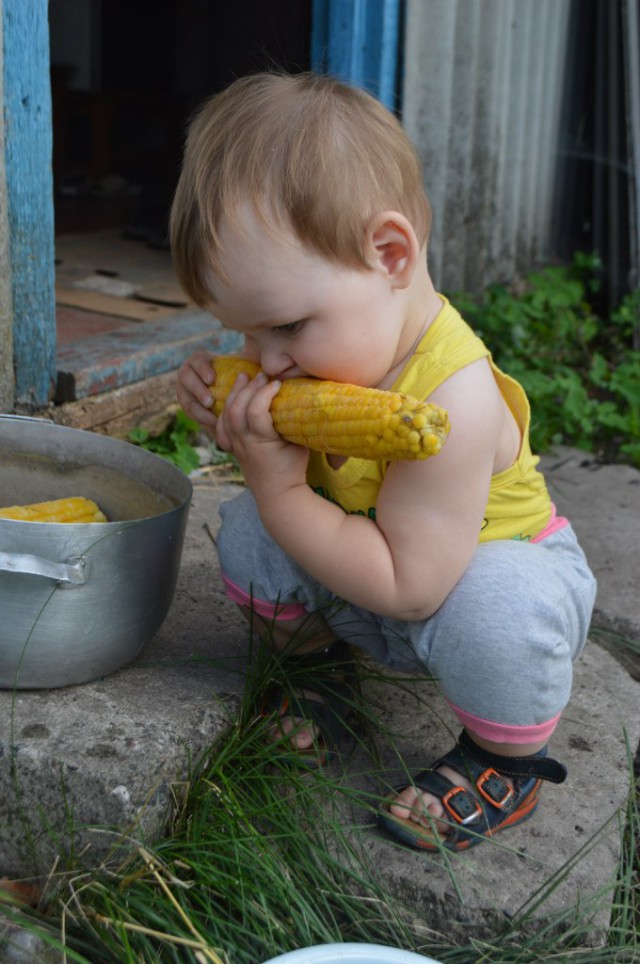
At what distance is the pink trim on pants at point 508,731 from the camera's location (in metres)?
1.67

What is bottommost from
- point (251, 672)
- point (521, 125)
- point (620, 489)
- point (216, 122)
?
point (620, 489)

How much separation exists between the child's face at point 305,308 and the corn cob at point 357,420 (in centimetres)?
4

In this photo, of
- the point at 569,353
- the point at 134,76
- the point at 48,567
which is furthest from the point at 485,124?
the point at 134,76

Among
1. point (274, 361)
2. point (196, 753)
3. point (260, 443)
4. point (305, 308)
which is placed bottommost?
point (196, 753)

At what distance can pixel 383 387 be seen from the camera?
5.64ft

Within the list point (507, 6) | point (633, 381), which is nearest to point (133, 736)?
point (633, 381)

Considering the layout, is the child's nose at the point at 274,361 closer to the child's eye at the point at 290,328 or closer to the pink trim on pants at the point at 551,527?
the child's eye at the point at 290,328

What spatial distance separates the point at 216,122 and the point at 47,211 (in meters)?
1.08

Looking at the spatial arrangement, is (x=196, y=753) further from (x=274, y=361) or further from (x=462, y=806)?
(x=274, y=361)

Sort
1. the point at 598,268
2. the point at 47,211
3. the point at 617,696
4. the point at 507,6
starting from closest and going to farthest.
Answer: the point at 617,696 < the point at 47,211 < the point at 507,6 < the point at 598,268

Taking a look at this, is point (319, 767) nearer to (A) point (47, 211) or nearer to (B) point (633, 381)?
(A) point (47, 211)

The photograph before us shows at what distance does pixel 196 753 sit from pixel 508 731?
0.48 metres

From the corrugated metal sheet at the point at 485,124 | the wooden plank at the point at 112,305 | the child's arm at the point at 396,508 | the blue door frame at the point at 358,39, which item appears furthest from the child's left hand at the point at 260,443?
the corrugated metal sheet at the point at 485,124

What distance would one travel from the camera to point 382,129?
5.25 ft
